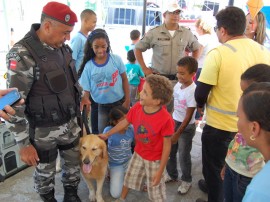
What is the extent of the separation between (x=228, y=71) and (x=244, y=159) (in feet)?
2.03

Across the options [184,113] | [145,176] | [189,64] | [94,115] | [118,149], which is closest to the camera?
[145,176]

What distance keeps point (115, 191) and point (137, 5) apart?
463 centimetres

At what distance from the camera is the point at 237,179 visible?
1.55m

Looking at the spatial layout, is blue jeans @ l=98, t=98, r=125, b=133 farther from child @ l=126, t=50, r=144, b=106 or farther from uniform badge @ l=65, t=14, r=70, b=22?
child @ l=126, t=50, r=144, b=106

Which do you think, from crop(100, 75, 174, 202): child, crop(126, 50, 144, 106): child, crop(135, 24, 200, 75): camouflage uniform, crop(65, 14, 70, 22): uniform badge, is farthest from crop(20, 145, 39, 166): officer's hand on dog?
crop(126, 50, 144, 106): child

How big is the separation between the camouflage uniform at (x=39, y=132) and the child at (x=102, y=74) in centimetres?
60

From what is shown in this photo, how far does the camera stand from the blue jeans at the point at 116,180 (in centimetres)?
254

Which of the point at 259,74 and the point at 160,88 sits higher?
the point at 259,74

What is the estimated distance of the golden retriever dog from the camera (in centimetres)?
220

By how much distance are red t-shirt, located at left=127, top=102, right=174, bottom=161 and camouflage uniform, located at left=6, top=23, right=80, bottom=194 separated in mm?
556

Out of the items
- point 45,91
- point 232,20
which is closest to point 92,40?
point 45,91

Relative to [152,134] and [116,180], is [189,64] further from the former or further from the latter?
[116,180]

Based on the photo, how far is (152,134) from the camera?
1.93m

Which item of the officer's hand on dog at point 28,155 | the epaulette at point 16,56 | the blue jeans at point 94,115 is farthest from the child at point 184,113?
the epaulette at point 16,56
